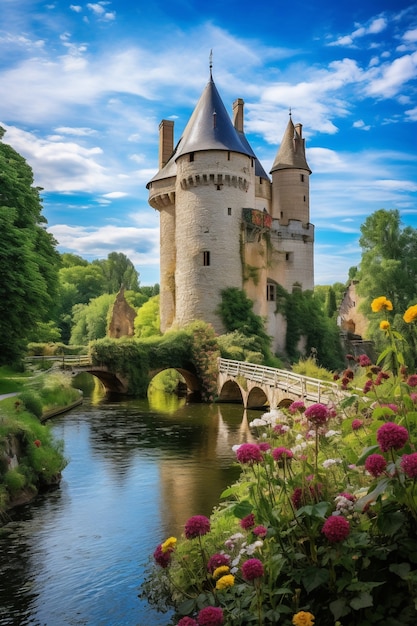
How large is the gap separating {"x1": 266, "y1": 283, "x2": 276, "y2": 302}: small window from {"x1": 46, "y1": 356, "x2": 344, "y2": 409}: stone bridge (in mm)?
8552

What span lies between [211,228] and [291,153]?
10920 millimetres

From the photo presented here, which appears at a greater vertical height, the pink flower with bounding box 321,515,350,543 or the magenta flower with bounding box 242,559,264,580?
the pink flower with bounding box 321,515,350,543

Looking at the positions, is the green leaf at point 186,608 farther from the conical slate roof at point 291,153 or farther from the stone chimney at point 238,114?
the stone chimney at point 238,114

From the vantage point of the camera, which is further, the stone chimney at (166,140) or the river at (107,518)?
the stone chimney at (166,140)

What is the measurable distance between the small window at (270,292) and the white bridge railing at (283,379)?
9.94 metres

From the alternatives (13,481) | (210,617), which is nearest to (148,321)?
(13,481)

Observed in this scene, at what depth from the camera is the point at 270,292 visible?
41.2 metres

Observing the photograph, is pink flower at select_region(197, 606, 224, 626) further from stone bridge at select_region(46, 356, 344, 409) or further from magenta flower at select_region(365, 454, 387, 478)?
stone bridge at select_region(46, 356, 344, 409)

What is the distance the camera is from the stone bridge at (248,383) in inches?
853

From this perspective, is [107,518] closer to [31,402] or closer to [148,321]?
[31,402]

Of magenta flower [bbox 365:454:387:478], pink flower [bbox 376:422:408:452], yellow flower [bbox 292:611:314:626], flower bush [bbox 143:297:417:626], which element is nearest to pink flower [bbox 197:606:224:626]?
flower bush [bbox 143:297:417:626]

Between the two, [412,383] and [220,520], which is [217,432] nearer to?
[220,520]

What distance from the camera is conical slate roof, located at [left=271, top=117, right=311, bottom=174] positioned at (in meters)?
43.7

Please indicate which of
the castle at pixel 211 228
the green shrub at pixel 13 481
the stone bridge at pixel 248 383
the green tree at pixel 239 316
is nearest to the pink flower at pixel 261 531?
the green shrub at pixel 13 481
